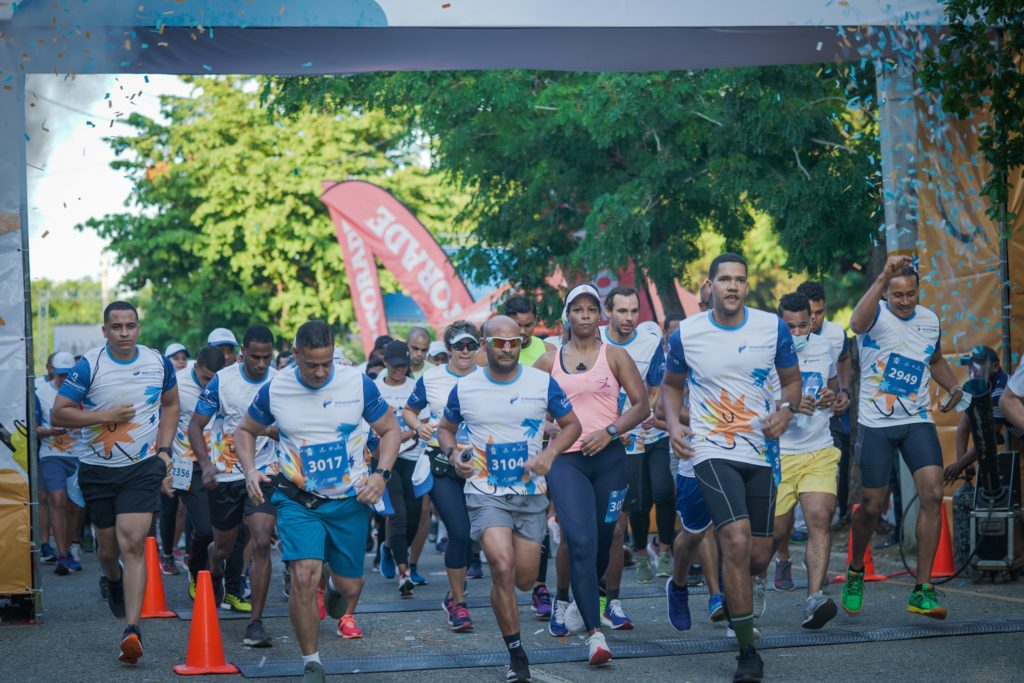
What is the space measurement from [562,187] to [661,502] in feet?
25.5

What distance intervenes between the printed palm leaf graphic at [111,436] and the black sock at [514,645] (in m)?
3.20

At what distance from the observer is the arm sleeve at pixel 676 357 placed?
8.09 meters

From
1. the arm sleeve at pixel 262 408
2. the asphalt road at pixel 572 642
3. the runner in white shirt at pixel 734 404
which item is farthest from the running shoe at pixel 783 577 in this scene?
the arm sleeve at pixel 262 408

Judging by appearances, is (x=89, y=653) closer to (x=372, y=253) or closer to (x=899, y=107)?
(x=899, y=107)

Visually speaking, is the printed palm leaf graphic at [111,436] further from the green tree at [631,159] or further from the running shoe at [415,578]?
the green tree at [631,159]

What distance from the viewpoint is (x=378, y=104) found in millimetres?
19000

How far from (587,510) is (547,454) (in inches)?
24.6

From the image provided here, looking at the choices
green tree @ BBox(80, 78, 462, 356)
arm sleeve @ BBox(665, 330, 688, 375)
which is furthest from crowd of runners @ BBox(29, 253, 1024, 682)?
green tree @ BBox(80, 78, 462, 356)

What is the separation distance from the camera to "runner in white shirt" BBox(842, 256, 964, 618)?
9.21m

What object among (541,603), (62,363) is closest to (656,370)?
(541,603)

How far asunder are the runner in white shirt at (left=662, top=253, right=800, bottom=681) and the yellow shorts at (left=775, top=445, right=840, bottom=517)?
65.8 inches

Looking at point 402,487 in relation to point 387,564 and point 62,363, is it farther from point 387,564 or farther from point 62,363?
point 62,363

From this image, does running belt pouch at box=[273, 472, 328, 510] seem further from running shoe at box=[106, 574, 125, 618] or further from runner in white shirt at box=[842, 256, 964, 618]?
runner in white shirt at box=[842, 256, 964, 618]

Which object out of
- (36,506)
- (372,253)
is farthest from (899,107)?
(372,253)
